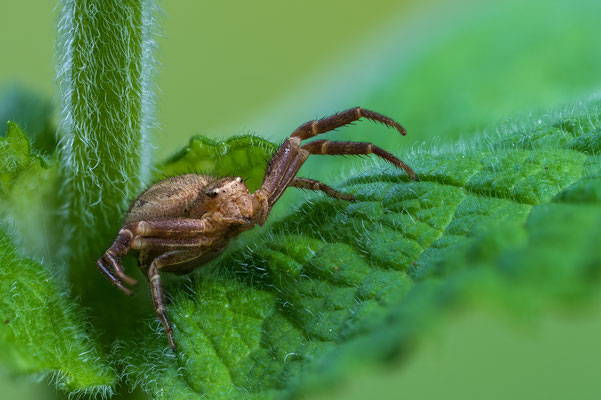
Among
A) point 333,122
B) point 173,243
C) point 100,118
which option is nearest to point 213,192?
point 173,243

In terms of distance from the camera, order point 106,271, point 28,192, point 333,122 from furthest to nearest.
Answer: point 333,122, point 28,192, point 106,271

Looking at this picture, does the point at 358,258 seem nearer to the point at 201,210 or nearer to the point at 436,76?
the point at 201,210

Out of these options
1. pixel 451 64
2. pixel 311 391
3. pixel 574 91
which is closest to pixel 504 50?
pixel 451 64

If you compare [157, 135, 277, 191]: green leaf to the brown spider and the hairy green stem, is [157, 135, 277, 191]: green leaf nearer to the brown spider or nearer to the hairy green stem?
the brown spider

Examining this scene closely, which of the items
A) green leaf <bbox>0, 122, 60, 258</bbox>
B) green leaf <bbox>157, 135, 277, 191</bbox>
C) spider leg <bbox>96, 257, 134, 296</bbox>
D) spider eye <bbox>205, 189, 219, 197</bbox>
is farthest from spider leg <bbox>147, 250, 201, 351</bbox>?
green leaf <bbox>0, 122, 60, 258</bbox>

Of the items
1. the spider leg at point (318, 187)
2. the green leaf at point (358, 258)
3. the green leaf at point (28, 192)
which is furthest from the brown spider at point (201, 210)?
the green leaf at point (28, 192)
